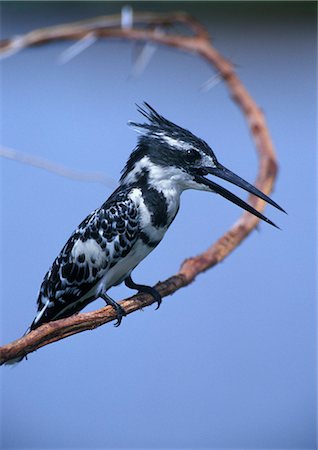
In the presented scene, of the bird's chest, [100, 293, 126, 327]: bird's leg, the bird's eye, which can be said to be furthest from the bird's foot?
the bird's eye

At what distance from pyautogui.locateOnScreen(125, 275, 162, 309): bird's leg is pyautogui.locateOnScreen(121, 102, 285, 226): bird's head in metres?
0.15

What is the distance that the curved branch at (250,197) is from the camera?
0.73 m

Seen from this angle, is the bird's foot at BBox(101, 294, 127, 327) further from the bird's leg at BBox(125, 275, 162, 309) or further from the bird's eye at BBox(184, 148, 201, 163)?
the bird's eye at BBox(184, 148, 201, 163)

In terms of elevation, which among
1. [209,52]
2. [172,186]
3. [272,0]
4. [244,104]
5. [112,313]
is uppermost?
[272,0]

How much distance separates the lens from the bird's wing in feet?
2.94

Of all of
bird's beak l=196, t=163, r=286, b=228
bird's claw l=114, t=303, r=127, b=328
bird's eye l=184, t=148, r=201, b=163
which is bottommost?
bird's claw l=114, t=303, r=127, b=328

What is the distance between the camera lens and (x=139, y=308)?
886 millimetres

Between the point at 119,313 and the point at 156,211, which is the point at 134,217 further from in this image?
the point at 119,313

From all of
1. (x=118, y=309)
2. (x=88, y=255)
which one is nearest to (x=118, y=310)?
(x=118, y=309)

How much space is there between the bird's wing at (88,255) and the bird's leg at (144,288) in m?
0.04

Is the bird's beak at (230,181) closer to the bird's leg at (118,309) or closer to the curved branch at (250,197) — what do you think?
the curved branch at (250,197)

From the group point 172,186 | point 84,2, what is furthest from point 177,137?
point 84,2

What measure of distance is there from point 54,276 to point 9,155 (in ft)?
0.58

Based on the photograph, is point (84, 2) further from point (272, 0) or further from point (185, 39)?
point (272, 0)
